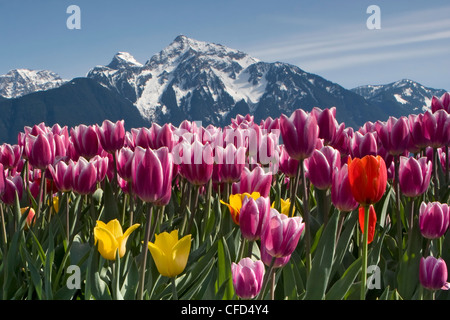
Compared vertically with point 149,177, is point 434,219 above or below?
below

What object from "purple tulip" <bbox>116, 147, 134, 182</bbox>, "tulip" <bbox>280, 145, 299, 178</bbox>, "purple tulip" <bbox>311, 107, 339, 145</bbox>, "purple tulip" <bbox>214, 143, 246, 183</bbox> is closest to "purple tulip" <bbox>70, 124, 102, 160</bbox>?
"purple tulip" <bbox>116, 147, 134, 182</bbox>

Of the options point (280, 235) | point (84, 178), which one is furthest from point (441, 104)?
point (280, 235)

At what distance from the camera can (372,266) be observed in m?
2.44

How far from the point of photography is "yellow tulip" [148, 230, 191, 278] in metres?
2.02

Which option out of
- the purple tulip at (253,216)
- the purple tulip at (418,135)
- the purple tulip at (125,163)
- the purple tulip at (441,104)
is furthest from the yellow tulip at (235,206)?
the purple tulip at (441,104)

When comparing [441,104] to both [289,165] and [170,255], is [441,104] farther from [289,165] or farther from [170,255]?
[170,255]

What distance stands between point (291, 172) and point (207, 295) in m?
1.68

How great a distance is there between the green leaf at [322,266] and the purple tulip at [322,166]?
444 mm

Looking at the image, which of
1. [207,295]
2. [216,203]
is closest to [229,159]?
[216,203]

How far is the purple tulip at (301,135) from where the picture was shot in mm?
2568

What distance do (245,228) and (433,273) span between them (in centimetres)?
84

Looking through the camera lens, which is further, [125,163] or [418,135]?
[418,135]

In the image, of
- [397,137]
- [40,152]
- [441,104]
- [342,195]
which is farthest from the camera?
[441,104]

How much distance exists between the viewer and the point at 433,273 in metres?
2.14
